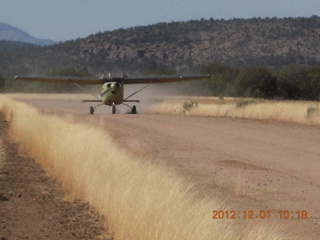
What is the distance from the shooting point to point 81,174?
10633mm

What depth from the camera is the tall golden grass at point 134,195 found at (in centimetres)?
641

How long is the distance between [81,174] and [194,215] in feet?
13.7

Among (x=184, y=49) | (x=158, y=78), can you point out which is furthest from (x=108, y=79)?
(x=184, y=49)

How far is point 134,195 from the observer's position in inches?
318

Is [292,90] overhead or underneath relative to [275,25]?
underneath

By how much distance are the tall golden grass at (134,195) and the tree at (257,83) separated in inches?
2120

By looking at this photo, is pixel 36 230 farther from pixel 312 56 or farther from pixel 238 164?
pixel 312 56

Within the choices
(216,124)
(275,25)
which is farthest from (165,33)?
(216,124)

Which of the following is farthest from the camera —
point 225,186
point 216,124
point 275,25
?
Result: point 275,25

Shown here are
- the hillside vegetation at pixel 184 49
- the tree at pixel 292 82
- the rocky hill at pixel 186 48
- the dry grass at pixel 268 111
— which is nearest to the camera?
the dry grass at pixel 268 111
